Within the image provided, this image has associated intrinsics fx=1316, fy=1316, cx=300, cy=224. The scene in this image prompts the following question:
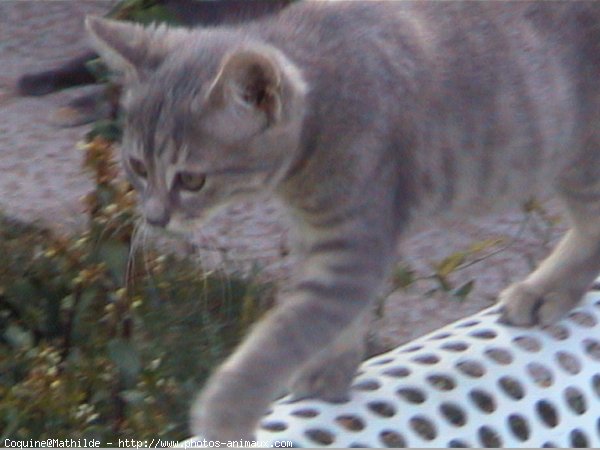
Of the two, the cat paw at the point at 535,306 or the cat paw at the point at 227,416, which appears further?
the cat paw at the point at 535,306

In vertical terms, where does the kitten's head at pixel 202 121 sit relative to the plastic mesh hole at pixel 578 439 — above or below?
above

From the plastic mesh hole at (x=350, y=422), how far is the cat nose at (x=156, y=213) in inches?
16.6

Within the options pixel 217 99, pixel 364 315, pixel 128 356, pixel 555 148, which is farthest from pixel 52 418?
pixel 555 148

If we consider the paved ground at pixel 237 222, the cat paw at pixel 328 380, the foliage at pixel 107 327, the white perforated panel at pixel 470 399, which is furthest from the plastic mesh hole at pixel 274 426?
the paved ground at pixel 237 222

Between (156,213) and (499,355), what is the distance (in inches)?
26.4

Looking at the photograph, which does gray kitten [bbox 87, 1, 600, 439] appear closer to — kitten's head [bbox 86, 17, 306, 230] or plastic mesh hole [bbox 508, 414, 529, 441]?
kitten's head [bbox 86, 17, 306, 230]

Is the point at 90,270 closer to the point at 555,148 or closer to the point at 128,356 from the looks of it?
the point at 128,356

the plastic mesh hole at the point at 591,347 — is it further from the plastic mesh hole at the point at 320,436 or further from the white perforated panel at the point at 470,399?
the plastic mesh hole at the point at 320,436

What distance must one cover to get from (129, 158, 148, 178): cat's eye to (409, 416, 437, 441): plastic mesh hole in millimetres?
582

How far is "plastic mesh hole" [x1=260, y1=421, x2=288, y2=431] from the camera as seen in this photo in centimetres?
206

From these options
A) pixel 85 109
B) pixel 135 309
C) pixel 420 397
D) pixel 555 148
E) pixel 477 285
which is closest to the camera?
pixel 420 397

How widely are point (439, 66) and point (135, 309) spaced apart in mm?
980

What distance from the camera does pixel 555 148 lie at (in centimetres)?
235

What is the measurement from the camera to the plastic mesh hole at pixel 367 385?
7.25 feet
